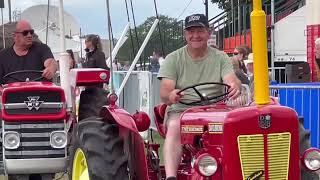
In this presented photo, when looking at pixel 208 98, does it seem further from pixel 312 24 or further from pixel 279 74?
pixel 279 74

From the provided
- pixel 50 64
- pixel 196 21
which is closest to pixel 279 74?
pixel 50 64

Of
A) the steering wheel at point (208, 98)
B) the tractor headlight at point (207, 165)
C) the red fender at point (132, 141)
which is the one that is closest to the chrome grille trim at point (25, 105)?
the red fender at point (132, 141)

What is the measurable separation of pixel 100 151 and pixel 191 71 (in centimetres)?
117

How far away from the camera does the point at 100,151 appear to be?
17.1 feet

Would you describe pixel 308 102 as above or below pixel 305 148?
above

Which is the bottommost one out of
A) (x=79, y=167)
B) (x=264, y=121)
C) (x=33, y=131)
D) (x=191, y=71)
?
(x=79, y=167)

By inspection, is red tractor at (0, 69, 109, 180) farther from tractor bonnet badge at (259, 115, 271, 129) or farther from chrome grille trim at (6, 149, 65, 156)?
tractor bonnet badge at (259, 115, 271, 129)

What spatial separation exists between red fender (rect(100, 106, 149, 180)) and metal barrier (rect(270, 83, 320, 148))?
12.7ft

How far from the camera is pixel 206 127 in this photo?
504cm

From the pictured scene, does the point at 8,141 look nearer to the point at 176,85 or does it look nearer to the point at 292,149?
the point at 176,85

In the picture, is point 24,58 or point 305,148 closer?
point 305,148

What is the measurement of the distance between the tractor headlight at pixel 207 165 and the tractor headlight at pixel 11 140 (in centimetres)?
228

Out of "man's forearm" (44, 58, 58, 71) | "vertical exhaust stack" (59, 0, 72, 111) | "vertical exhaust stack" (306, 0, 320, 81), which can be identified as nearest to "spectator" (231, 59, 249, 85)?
"man's forearm" (44, 58, 58, 71)

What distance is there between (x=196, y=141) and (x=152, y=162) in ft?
3.09
